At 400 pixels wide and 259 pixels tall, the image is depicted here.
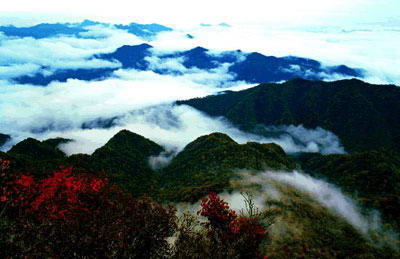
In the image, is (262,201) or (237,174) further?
(237,174)

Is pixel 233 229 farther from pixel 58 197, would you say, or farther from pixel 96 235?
pixel 58 197

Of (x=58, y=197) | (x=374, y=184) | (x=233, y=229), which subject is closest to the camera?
(x=233, y=229)

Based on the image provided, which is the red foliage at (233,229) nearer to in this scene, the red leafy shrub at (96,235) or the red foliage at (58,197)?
the red leafy shrub at (96,235)

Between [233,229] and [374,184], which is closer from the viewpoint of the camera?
[233,229]

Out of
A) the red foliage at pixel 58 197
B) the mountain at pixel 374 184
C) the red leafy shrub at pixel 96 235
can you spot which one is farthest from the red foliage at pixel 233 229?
the mountain at pixel 374 184

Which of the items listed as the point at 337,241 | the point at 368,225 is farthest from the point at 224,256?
the point at 368,225

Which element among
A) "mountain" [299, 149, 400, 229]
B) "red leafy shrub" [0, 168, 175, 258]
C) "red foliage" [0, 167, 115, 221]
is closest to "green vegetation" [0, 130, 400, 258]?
"mountain" [299, 149, 400, 229]

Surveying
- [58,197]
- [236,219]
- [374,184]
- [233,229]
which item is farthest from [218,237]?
[374,184]

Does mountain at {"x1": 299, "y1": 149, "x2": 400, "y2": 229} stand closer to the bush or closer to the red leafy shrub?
the bush

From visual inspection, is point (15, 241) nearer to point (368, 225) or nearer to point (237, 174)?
point (368, 225)

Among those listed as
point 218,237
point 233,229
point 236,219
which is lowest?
point 236,219

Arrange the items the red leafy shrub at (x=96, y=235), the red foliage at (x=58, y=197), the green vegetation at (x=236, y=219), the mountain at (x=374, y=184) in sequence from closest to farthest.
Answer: the red leafy shrub at (x=96, y=235) < the green vegetation at (x=236, y=219) < the red foliage at (x=58, y=197) < the mountain at (x=374, y=184)
